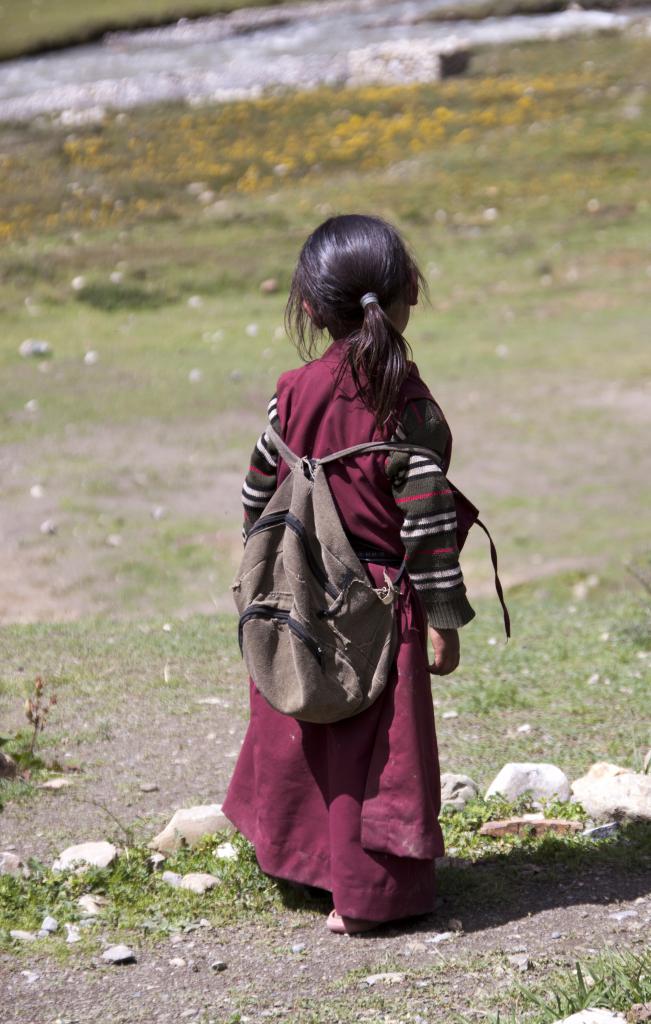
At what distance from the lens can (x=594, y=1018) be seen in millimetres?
2193

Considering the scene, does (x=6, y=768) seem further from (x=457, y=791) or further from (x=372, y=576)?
(x=372, y=576)

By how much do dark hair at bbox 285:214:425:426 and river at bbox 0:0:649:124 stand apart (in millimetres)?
14280

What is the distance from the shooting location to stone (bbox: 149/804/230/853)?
3.33 m

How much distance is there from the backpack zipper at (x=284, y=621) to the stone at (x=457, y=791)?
95 cm

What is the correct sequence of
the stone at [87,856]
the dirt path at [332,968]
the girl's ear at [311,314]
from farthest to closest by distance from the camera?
the stone at [87,856] → the girl's ear at [311,314] → the dirt path at [332,968]

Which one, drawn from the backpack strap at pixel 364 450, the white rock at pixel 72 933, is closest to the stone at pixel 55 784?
the white rock at pixel 72 933

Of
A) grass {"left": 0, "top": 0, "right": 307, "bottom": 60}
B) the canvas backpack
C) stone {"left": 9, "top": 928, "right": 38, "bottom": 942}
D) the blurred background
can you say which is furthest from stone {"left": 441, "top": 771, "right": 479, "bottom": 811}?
grass {"left": 0, "top": 0, "right": 307, "bottom": 60}

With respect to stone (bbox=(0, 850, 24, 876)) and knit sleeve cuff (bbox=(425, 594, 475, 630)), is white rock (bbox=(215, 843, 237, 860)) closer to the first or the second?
stone (bbox=(0, 850, 24, 876))

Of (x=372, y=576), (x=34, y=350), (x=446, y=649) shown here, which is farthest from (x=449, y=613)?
(x=34, y=350)

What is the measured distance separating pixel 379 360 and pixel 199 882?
1.28 meters

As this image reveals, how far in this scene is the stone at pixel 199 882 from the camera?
3.07 m

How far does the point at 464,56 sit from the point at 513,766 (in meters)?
16.2

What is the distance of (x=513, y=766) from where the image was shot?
3.66 meters

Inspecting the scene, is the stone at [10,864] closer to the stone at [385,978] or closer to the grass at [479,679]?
the grass at [479,679]
